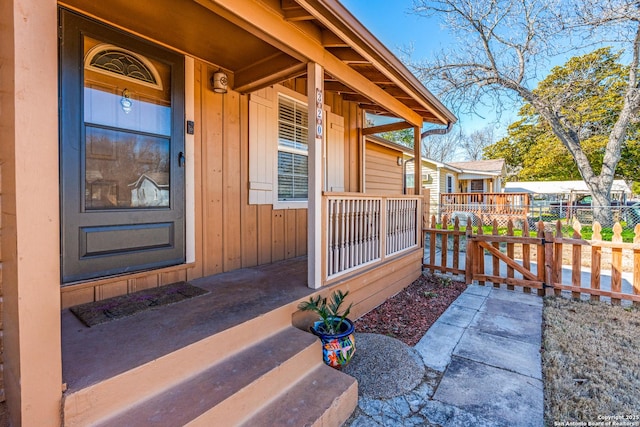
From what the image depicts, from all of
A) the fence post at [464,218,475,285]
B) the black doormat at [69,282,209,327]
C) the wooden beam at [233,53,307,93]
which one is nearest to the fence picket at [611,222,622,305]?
the fence post at [464,218,475,285]

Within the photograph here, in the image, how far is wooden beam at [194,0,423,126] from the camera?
2.04m

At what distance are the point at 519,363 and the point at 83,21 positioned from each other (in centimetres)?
424

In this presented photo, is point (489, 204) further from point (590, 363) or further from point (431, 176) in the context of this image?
point (590, 363)

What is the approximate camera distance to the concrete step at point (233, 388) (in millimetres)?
1427

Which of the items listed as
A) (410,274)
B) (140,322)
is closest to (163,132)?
(140,322)

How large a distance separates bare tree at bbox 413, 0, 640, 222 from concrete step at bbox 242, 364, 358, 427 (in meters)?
11.1

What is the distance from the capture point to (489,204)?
13.6 m

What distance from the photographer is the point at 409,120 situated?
15.7ft

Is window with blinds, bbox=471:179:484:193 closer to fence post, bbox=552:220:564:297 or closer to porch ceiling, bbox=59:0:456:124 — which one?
fence post, bbox=552:220:564:297

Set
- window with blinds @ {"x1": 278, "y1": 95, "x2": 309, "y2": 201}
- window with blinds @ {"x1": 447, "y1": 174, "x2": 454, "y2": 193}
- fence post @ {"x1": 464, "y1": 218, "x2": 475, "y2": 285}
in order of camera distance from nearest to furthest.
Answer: window with blinds @ {"x1": 278, "y1": 95, "x2": 309, "y2": 201} → fence post @ {"x1": 464, "y1": 218, "x2": 475, "y2": 285} → window with blinds @ {"x1": 447, "y1": 174, "x2": 454, "y2": 193}

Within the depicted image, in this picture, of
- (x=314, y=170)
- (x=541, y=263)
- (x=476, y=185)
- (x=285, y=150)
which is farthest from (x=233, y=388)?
(x=476, y=185)

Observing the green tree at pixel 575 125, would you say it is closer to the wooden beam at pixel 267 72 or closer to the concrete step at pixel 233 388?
the wooden beam at pixel 267 72

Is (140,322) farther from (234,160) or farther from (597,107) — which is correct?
(597,107)

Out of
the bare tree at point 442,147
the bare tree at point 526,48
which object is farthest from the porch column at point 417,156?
the bare tree at point 442,147
